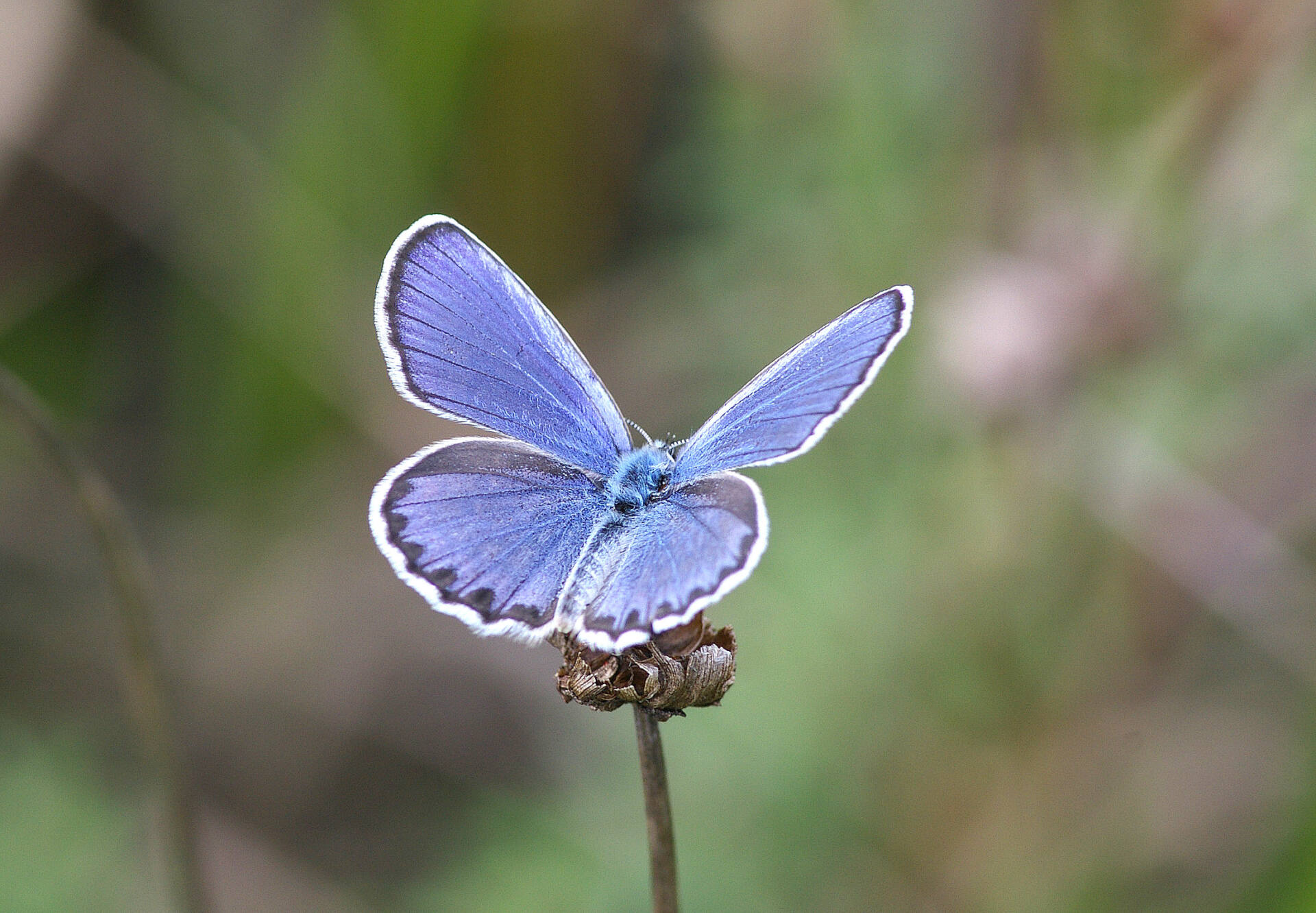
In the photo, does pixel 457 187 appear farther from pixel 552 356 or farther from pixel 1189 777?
pixel 1189 777

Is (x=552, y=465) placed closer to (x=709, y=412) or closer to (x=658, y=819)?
(x=658, y=819)

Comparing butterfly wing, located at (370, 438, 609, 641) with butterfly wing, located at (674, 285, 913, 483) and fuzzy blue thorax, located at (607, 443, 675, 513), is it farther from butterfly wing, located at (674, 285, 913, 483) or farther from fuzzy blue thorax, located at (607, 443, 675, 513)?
butterfly wing, located at (674, 285, 913, 483)

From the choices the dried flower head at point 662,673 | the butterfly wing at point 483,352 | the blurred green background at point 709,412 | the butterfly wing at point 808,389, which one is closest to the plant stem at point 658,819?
the dried flower head at point 662,673

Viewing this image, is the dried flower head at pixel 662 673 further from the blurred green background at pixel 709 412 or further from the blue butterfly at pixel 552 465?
the blurred green background at pixel 709 412

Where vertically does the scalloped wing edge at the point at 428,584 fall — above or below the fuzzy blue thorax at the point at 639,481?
below

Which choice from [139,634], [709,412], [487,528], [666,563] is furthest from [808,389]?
[709,412]

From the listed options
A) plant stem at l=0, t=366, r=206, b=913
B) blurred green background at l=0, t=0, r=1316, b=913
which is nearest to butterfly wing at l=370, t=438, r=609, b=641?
plant stem at l=0, t=366, r=206, b=913

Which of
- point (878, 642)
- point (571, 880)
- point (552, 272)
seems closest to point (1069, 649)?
point (878, 642)
